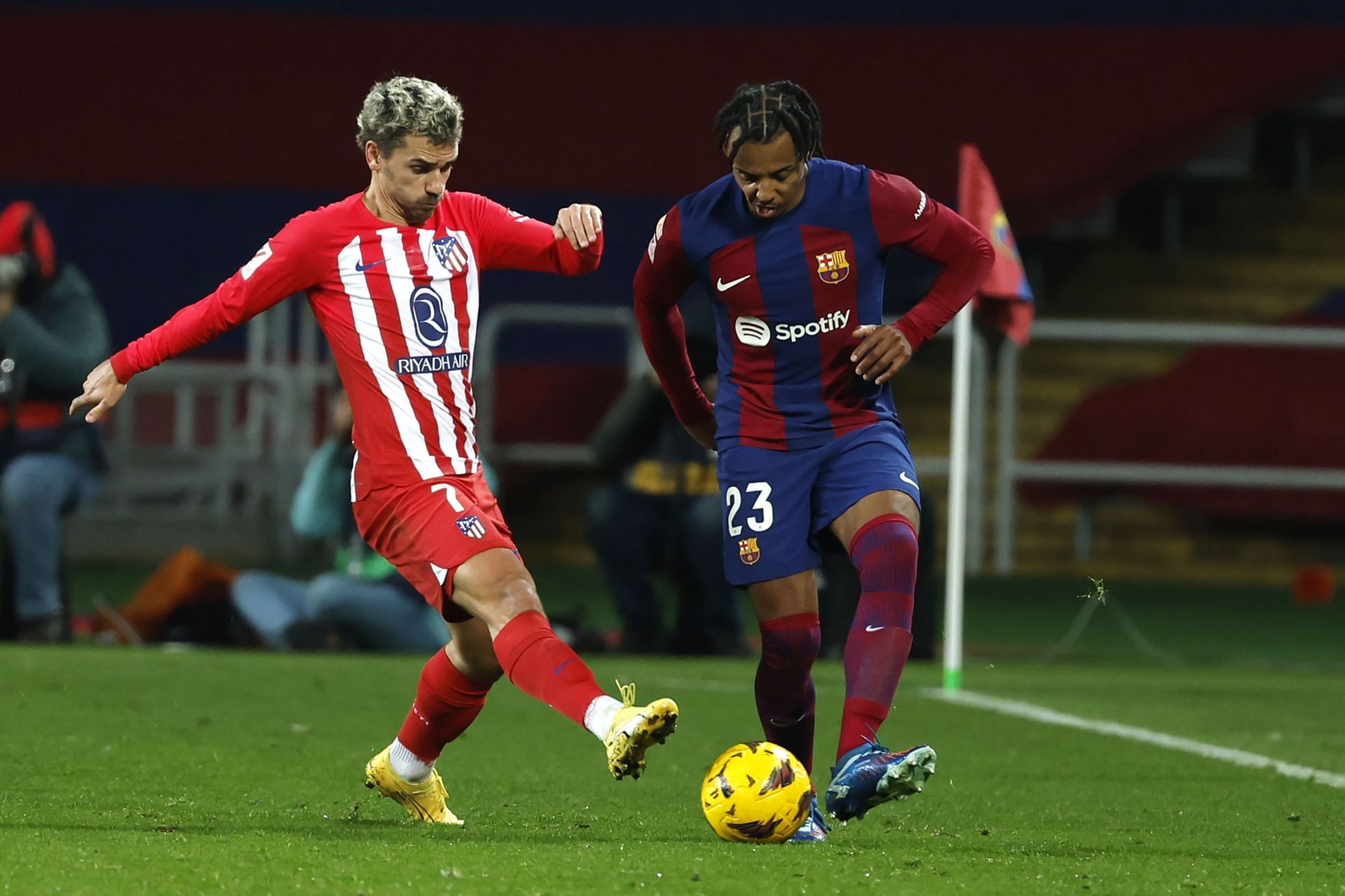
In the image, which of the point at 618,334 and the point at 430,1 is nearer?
the point at 618,334

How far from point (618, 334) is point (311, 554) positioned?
4096 millimetres

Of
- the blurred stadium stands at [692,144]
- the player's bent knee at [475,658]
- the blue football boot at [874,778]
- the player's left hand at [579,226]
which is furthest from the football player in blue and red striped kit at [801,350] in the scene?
the blurred stadium stands at [692,144]

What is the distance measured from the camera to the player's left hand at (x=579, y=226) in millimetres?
4523

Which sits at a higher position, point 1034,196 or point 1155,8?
point 1155,8

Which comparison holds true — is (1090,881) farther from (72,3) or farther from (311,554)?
(72,3)

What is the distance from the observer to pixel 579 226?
14.9 feet

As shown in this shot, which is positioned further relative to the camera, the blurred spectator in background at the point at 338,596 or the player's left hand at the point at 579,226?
the blurred spectator in background at the point at 338,596

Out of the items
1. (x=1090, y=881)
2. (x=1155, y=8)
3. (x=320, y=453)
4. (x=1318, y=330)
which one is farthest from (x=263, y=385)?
(x=1090, y=881)

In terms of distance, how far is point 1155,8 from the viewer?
674 inches

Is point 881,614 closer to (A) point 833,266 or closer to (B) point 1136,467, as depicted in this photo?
(A) point 833,266

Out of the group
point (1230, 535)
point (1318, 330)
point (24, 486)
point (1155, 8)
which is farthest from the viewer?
point (1155, 8)

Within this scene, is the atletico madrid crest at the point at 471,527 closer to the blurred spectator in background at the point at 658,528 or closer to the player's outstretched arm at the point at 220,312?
the player's outstretched arm at the point at 220,312

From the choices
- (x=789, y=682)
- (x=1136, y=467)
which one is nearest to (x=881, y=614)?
(x=789, y=682)

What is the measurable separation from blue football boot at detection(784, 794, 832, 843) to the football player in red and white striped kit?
15.7 inches
